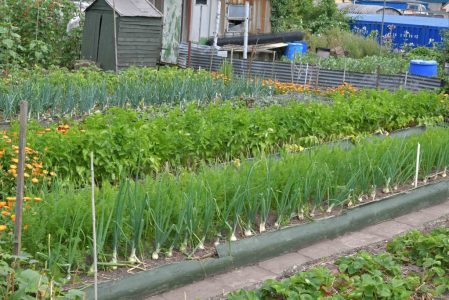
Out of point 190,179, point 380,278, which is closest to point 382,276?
point 380,278

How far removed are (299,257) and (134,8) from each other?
32.0ft

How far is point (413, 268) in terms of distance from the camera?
14.5 feet

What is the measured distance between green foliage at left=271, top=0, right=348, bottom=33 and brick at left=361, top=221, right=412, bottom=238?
1430 cm

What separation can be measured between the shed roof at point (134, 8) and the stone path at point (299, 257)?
8.56 meters

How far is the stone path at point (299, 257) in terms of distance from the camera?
4086 millimetres

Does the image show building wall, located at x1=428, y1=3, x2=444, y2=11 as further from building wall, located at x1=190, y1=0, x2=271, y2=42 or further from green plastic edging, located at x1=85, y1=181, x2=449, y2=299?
green plastic edging, located at x1=85, y1=181, x2=449, y2=299

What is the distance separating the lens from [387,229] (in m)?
5.39

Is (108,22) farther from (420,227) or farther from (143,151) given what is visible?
(420,227)

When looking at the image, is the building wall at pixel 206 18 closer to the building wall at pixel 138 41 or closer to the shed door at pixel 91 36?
the building wall at pixel 138 41

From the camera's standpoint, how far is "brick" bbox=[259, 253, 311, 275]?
4488 mm

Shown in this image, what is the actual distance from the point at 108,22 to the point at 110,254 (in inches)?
383

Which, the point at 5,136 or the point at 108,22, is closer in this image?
the point at 5,136

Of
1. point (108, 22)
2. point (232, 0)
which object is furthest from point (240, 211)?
point (232, 0)

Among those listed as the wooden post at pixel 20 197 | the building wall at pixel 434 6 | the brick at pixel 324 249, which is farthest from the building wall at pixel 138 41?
the building wall at pixel 434 6
